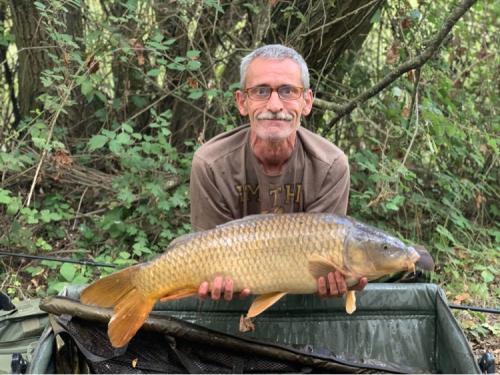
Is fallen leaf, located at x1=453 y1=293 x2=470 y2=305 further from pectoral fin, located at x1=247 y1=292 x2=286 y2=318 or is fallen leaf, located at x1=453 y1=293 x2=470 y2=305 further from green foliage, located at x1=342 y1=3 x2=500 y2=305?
pectoral fin, located at x1=247 y1=292 x2=286 y2=318

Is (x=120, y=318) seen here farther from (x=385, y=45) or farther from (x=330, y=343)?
(x=385, y=45)

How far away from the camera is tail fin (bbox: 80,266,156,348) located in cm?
143

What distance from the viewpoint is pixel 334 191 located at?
1.78 metres

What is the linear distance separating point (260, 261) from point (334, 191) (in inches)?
18.0

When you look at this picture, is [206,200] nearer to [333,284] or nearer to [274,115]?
[274,115]

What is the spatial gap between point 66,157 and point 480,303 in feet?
6.00

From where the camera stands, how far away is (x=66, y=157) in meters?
2.62

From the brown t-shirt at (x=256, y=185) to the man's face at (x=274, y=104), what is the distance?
0.12m

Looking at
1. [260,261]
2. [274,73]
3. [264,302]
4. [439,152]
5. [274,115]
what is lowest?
[439,152]

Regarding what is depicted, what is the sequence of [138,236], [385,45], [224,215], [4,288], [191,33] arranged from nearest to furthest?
[224,215] → [4,288] → [138,236] → [191,33] → [385,45]

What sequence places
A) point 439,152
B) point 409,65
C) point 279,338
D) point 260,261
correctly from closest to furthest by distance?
point 260,261 < point 279,338 < point 409,65 < point 439,152

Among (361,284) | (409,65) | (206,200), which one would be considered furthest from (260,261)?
(409,65)

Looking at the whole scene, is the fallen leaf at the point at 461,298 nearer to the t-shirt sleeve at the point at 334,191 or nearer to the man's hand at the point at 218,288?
the t-shirt sleeve at the point at 334,191

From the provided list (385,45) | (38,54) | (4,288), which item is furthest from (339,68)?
(4,288)
